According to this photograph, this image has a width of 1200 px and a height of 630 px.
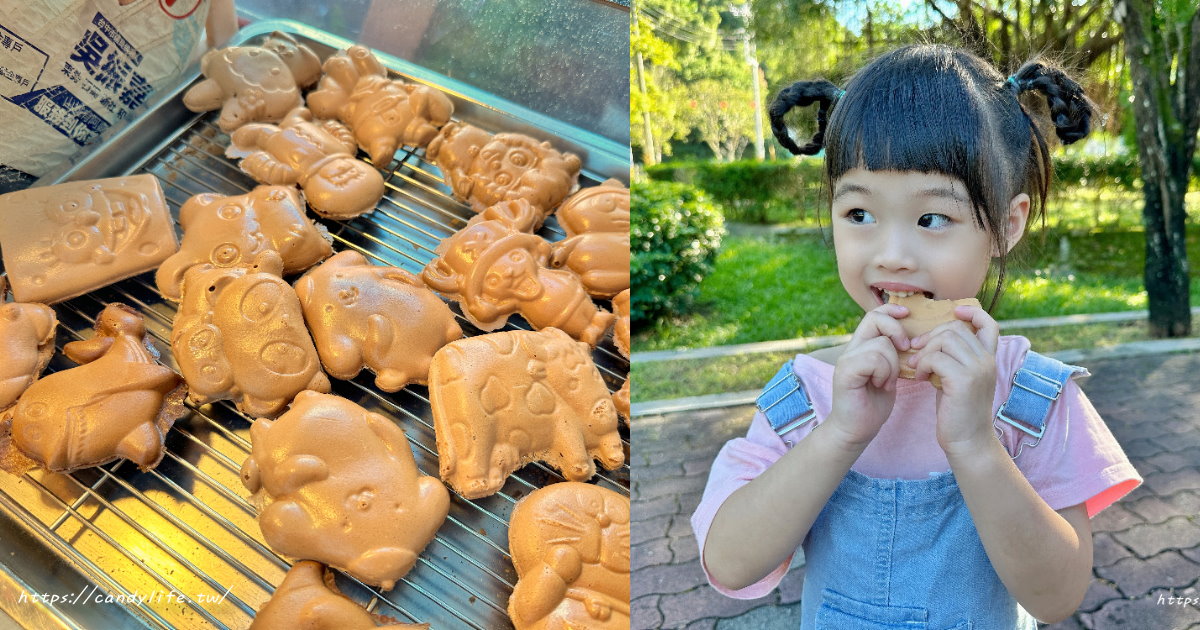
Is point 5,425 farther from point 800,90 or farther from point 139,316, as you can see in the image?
point 800,90

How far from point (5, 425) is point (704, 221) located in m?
2.32

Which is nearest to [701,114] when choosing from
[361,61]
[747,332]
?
[747,332]

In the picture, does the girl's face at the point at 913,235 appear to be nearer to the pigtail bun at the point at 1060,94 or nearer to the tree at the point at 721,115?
the pigtail bun at the point at 1060,94

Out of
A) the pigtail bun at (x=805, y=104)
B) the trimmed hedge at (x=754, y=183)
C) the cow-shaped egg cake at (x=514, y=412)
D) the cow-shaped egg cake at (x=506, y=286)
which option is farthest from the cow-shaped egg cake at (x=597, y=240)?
the trimmed hedge at (x=754, y=183)

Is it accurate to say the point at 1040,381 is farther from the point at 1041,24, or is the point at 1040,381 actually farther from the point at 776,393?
the point at 1041,24

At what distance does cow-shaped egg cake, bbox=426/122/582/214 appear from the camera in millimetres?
1768

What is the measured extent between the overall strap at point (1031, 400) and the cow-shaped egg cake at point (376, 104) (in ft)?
4.74

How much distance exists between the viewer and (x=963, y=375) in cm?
65

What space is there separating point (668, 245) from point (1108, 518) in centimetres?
159

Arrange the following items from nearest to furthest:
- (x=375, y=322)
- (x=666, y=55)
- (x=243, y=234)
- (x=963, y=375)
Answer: (x=963, y=375) < (x=375, y=322) < (x=243, y=234) < (x=666, y=55)

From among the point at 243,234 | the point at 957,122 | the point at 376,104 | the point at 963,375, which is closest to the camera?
the point at 963,375

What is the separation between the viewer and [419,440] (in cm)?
141

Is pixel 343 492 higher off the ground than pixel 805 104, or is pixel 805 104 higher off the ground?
pixel 805 104

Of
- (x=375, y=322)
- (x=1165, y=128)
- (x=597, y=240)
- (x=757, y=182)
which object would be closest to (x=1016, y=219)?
(x=597, y=240)
